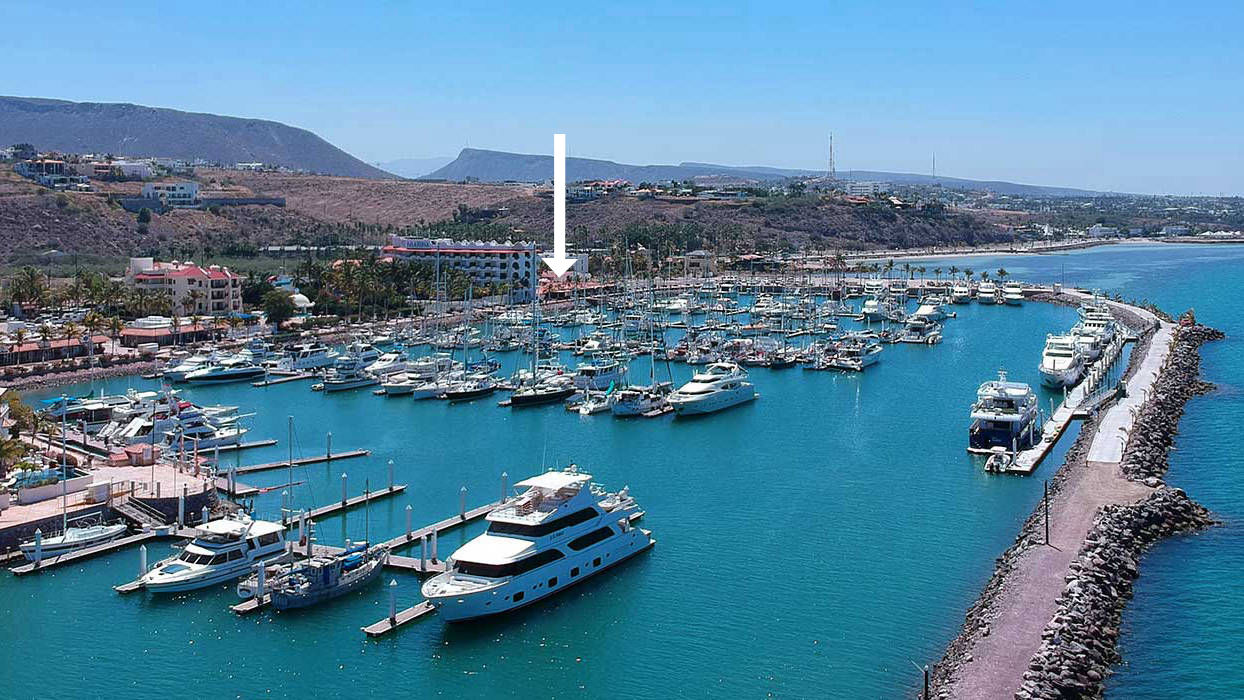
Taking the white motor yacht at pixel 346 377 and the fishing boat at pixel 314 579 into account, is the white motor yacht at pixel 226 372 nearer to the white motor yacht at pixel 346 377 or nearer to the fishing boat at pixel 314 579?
the white motor yacht at pixel 346 377

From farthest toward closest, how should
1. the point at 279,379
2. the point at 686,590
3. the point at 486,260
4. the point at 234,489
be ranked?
the point at 486,260 < the point at 279,379 < the point at 234,489 < the point at 686,590

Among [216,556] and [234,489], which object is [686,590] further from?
[234,489]

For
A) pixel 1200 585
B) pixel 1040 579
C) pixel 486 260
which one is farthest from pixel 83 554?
pixel 486 260

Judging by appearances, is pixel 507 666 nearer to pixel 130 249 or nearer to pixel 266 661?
pixel 266 661

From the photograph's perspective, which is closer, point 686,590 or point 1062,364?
point 686,590

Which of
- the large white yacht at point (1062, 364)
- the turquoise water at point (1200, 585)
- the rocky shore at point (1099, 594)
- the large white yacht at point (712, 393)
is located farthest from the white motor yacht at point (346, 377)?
the rocky shore at point (1099, 594)

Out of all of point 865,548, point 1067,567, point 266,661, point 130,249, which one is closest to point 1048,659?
point 1067,567

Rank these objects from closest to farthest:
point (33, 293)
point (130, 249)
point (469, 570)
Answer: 1. point (469, 570)
2. point (33, 293)
3. point (130, 249)

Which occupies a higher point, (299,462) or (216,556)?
(216,556)
